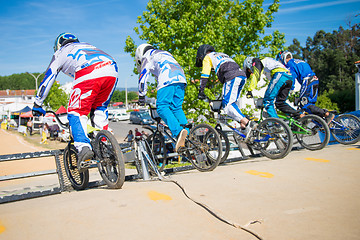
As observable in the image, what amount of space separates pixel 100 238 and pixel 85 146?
181cm

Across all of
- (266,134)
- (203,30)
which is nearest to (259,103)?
(266,134)

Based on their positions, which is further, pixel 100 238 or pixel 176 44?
pixel 176 44

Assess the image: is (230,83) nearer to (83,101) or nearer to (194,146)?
(194,146)

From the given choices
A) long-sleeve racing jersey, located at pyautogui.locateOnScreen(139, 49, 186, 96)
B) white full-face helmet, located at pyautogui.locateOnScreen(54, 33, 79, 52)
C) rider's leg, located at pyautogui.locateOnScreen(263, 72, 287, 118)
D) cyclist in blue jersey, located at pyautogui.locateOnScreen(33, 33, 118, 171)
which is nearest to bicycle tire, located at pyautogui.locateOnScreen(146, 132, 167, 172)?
long-sleeve racing jersey, located at pyautogui.locateOnScreen(139, 49, 186, 96)

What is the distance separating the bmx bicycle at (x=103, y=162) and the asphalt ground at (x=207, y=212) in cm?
24

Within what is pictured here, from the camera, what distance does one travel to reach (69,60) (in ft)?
13.8

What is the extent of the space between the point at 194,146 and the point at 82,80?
215 centimetres

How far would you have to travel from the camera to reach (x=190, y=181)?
412 cm

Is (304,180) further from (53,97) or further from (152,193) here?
(53,97)

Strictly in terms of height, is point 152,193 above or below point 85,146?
below

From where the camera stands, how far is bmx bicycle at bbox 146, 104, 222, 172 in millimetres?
4996

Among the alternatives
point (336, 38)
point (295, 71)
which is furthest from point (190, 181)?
point (336, 38)

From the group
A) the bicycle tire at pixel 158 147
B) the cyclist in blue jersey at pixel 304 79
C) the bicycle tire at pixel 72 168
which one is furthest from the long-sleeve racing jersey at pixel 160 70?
the cyclist in blue jersey at pixel 304 79

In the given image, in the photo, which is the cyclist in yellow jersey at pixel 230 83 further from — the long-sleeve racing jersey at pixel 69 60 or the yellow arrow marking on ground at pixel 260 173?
the long-sleeve racing jersey at pixel 69 60
